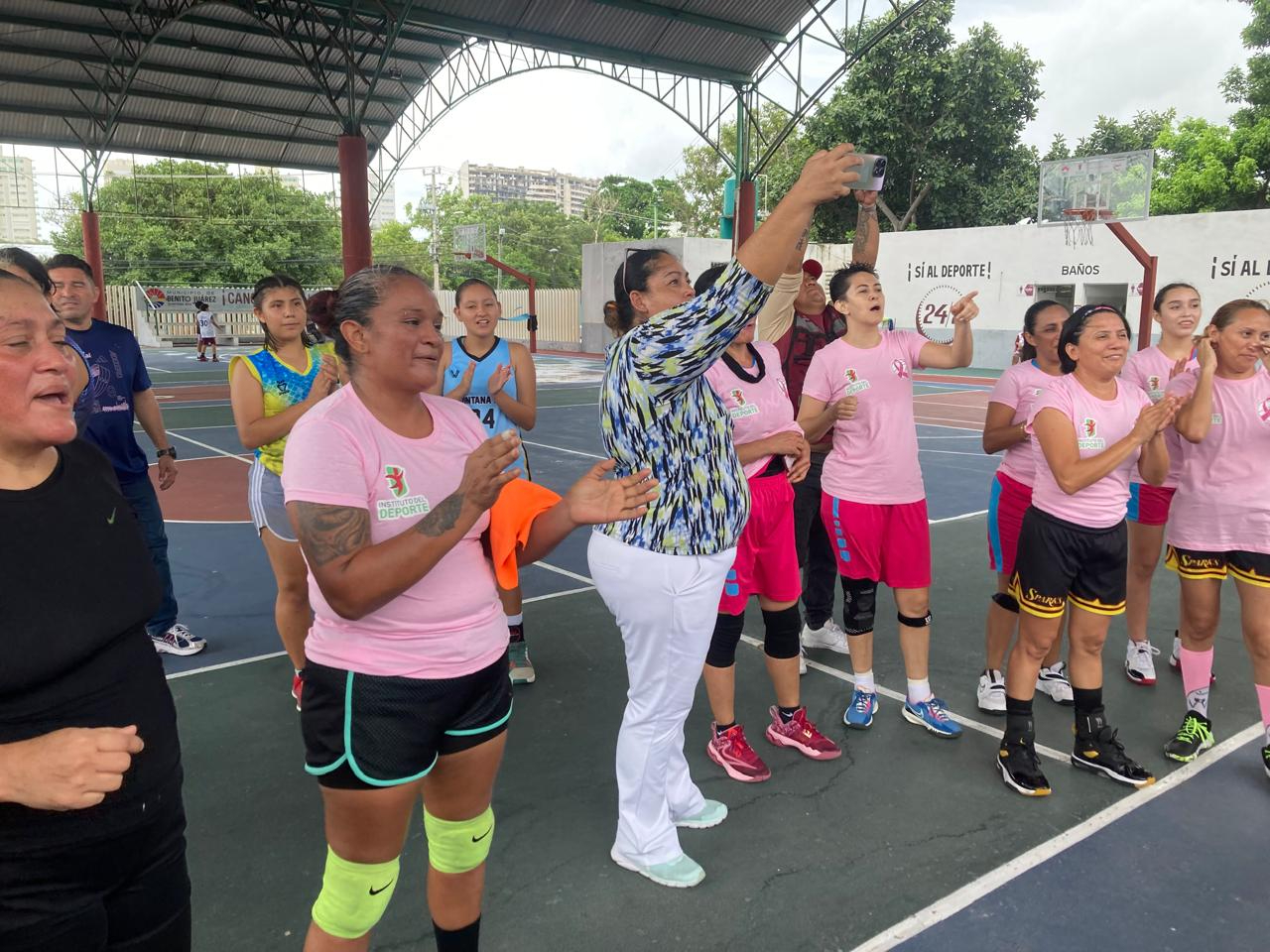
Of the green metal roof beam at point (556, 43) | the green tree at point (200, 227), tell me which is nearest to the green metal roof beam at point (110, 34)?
the green metal roof beam at point (556, 43)

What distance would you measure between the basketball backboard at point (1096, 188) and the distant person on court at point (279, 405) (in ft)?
70.7

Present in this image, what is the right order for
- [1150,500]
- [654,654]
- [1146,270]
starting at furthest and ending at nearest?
1. [1146,270]
2. [1150,500]
3. [654,654]

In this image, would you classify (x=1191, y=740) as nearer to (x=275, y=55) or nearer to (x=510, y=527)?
(x=510, y=527)

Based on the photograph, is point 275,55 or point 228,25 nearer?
point 228,25

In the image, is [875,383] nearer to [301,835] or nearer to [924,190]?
[301,835]

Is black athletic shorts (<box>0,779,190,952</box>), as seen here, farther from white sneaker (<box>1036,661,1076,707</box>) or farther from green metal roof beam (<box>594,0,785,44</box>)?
green metal roof beam (<box>594,0,785,44</box>)

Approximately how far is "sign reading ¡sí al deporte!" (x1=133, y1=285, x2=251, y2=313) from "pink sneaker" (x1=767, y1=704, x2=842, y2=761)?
3512cm

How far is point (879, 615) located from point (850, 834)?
8.40 feet

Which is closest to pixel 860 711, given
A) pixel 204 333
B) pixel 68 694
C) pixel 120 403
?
pixel 68 694

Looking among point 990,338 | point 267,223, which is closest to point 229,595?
point 990,338

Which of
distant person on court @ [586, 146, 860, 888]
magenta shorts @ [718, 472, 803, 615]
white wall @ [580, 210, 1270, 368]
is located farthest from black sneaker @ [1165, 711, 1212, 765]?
white wall @ [580, 210, 1270, 368]

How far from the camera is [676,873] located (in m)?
2.85

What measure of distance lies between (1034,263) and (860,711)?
22.0 metres

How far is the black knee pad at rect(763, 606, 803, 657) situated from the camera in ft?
11.7
